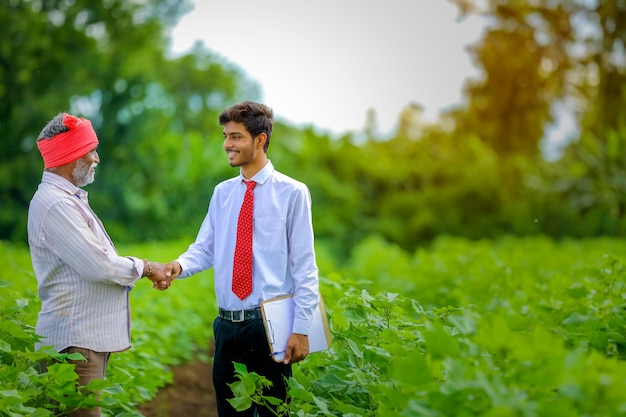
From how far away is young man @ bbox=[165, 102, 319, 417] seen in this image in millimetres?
3875

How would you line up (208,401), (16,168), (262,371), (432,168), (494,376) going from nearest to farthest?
1. (494,376)
2. (262,371)
3. (208,401)
4. (16,168)
5. (432,168)

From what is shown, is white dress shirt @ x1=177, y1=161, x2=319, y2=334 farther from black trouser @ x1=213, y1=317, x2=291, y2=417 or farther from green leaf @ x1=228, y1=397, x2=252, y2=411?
green leaf @ x1=228, y1=397, x2=252, y2=411

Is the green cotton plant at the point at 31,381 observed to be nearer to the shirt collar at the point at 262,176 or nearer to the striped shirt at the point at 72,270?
the striped shirt at the point at 72,270

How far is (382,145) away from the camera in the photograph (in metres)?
26.7

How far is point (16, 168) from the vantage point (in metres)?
22.1

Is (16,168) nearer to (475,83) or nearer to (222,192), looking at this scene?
(475,83)

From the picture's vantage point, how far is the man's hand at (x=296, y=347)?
12.5 ft

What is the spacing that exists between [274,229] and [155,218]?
21316 millimetres

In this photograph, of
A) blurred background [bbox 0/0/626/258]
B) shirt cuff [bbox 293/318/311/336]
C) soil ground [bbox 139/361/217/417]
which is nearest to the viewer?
shirt cuff [bbox 293/318/311/336]

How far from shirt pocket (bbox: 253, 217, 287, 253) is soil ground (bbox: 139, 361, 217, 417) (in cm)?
256

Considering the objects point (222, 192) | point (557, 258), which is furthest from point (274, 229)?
point (557, 258)

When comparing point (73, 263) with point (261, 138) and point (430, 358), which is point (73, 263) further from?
point (430, 358)

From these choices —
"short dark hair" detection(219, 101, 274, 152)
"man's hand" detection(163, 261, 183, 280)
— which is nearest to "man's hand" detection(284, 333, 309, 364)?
"man's hand" detection(163, 261, 183, 280)

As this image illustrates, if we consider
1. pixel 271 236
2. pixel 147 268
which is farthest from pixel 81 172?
pixel 271 236
